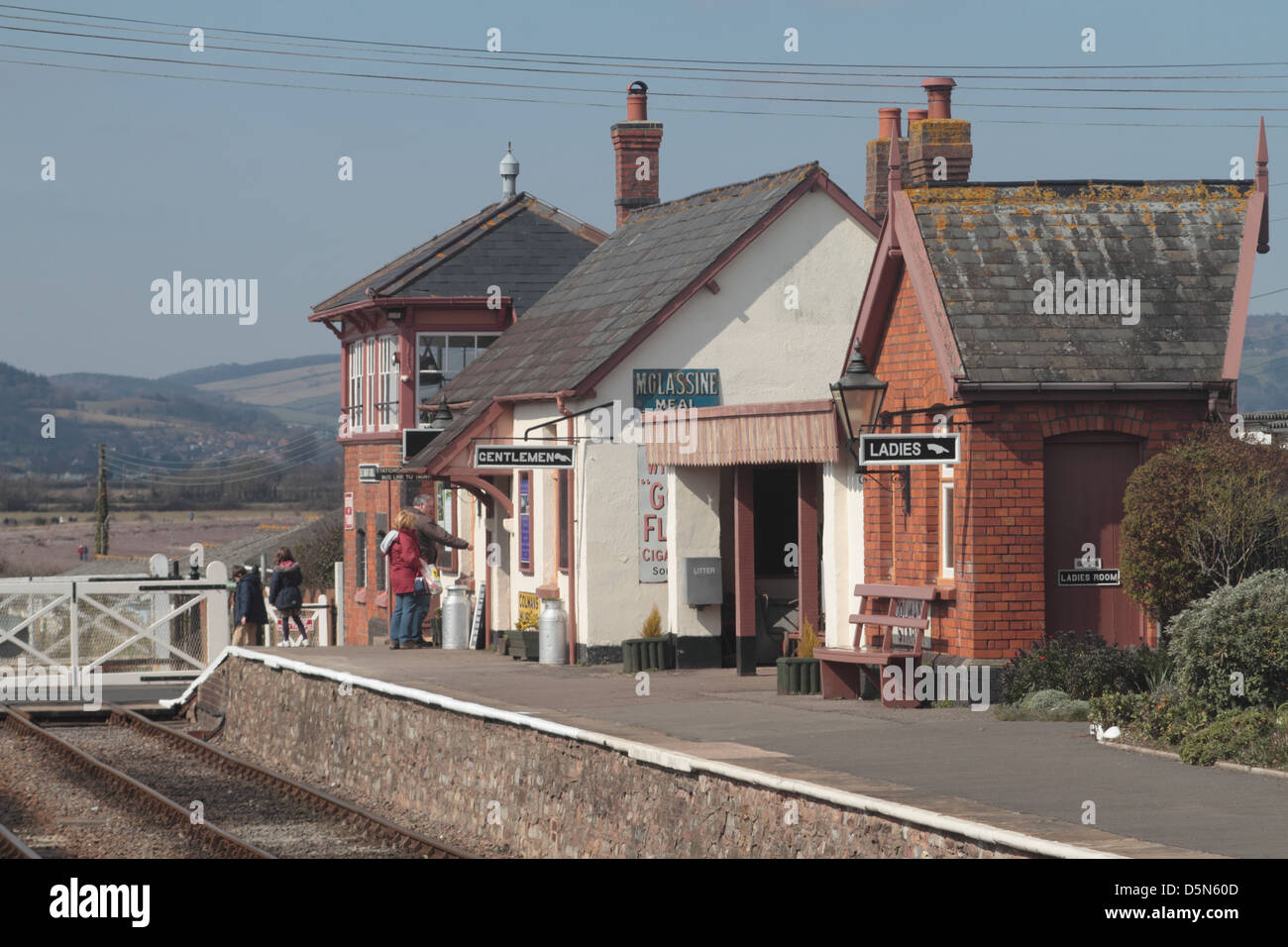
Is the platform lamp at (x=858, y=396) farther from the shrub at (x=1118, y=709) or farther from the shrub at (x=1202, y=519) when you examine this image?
the shrub at (x=1118, y=709)

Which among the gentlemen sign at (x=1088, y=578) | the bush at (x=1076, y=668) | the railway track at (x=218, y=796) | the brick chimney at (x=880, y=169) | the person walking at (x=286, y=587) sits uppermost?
the brick chimney at (x=880, y=169)

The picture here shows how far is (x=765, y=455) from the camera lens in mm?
20484

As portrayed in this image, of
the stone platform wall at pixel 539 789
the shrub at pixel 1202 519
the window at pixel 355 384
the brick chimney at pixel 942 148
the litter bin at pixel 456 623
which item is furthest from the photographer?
the window at pixel 355 384

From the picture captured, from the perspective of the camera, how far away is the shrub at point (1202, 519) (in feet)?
51.0

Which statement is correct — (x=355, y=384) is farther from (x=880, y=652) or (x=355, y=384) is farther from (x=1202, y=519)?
(x=1202, y=519)

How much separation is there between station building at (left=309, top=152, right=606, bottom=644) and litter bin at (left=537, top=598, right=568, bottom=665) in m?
11.3

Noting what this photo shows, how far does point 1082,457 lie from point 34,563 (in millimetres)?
100014

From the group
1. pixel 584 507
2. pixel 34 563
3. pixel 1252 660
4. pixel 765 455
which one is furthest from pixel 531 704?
pixel 34 563

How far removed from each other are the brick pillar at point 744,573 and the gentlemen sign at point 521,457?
1.92 meters

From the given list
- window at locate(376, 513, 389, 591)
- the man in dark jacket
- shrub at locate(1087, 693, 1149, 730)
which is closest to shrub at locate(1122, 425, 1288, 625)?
shrub at locate(1087, 693, 1149, 730)

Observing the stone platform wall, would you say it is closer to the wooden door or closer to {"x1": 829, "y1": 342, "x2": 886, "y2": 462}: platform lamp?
{"x1": 829, "y1": 342, "x2": 886, "y2": 462}: platform lamp

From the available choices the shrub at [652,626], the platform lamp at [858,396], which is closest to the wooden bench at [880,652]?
the platform lamp at [858,396]

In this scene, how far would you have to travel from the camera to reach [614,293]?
26562mm

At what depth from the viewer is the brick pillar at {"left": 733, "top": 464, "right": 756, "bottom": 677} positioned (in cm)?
2128
